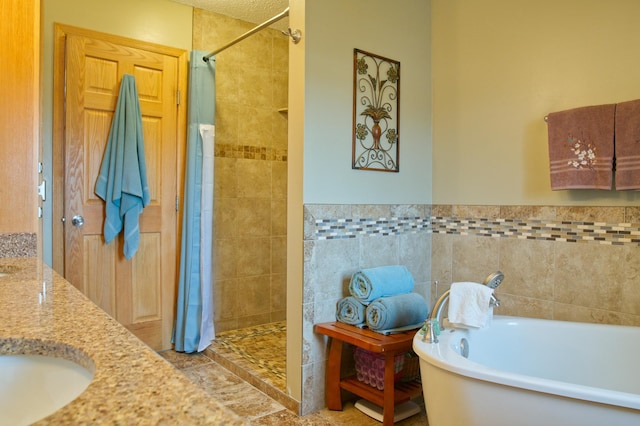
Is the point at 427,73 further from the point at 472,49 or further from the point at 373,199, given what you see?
the point at 373,199

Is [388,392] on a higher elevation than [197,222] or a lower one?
lower

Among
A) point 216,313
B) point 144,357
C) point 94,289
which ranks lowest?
point 216,313

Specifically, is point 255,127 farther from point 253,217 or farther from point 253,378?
point 253,378

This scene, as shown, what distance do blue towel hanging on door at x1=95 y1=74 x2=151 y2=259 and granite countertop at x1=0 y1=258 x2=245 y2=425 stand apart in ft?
6.07

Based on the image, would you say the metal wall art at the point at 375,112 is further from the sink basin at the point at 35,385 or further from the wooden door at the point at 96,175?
the sink basin at the point at 35,385

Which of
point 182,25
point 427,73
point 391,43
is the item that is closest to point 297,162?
point 391,43

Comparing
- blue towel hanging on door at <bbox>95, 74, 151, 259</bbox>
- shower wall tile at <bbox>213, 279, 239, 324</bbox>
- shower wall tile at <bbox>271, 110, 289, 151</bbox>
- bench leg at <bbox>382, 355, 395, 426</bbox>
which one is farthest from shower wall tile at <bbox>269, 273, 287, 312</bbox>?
bench leg at <bbox>382, 355, 395, 426</bbox>

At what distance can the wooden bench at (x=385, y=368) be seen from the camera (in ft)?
7.15

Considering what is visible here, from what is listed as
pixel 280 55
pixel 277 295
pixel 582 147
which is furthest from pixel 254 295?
pixel 582 147

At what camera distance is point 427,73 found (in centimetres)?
304

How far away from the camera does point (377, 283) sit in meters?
2.43

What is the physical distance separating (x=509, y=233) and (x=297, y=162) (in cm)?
133

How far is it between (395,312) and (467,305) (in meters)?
0.40

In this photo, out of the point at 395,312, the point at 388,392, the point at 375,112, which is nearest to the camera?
the point at 388,392
